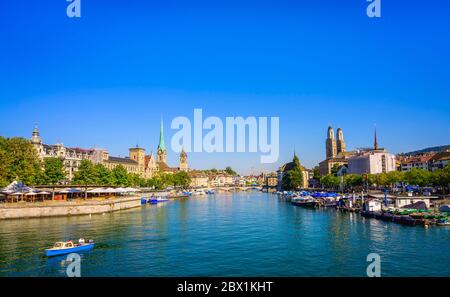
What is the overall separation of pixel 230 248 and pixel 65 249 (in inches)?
584

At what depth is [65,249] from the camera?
30.4 meters

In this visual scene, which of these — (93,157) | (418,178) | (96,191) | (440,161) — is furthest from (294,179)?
(96,191)

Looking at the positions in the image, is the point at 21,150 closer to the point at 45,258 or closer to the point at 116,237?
the point at 116,237

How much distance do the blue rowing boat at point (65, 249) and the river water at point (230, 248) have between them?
65cm

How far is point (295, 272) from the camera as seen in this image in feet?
86.3

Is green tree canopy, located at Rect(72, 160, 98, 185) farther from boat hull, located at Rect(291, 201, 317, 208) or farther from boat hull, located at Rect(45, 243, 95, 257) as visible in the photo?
boat hull, located at Rect(45, 243, 95, 257)

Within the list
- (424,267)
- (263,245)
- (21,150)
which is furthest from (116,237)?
(21,150)

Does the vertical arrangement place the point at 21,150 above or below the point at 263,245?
above

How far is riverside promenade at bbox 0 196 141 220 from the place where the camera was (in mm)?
56156

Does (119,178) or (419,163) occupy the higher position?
(419,163)

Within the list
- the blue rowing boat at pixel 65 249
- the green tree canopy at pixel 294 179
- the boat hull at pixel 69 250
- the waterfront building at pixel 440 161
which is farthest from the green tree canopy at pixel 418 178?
the blue rowing boat at pixel 65 249

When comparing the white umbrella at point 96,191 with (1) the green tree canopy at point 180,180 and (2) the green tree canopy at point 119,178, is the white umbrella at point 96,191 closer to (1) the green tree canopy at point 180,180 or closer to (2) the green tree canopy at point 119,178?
(2) the green tree canopy at point 119,178

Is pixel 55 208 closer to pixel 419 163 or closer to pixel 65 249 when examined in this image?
pixel 65 249

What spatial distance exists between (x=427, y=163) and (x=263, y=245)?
108417 millimetres
